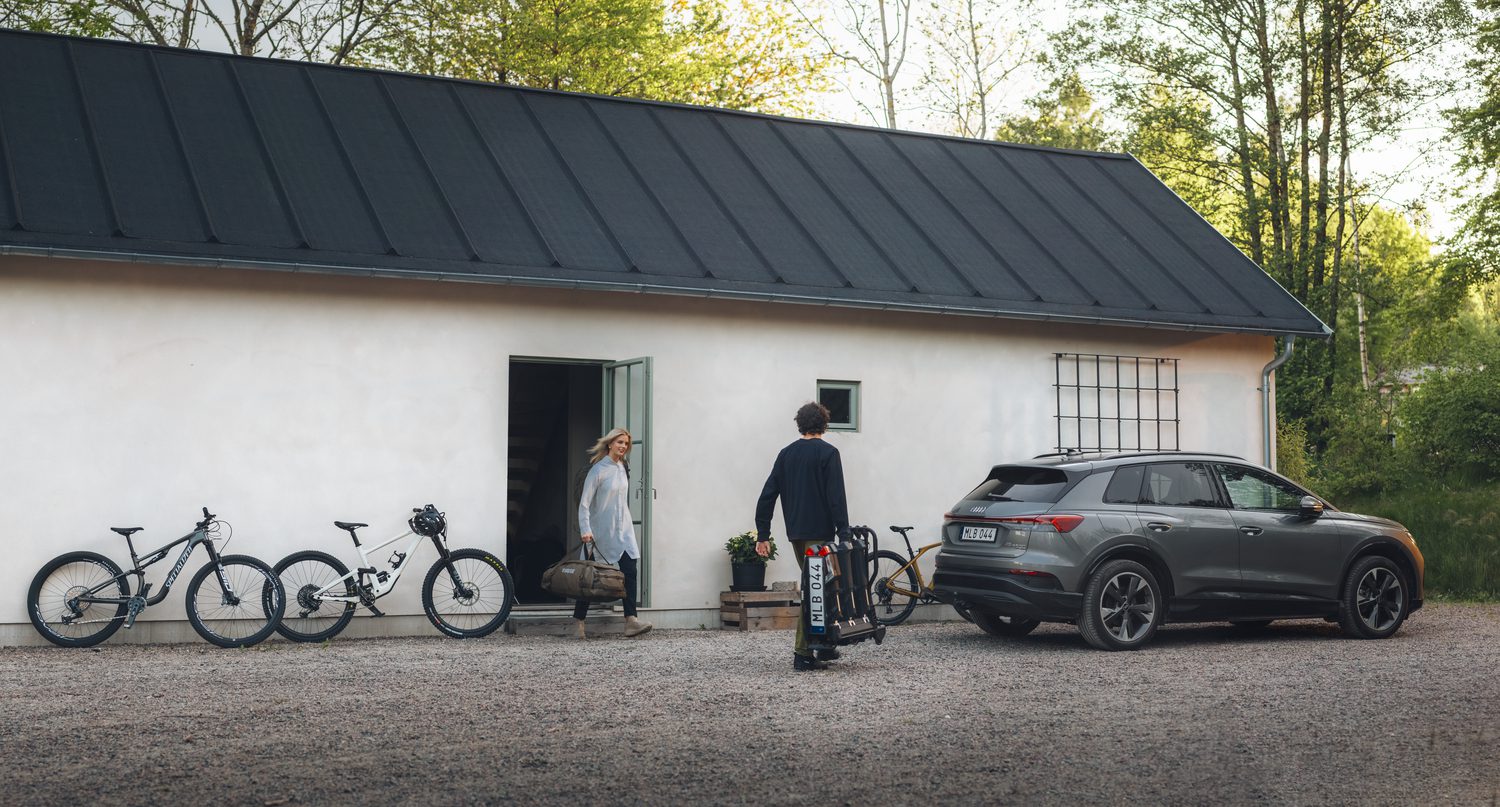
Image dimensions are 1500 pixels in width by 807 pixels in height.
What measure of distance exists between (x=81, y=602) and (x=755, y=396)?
5923mm

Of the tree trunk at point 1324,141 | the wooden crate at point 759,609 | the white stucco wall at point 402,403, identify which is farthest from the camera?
the tree trunk at point 1324,141

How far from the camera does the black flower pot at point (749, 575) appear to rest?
12.9 meters

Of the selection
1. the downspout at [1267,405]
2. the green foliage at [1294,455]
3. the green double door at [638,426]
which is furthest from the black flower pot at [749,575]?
the green foliage at [1294,455]

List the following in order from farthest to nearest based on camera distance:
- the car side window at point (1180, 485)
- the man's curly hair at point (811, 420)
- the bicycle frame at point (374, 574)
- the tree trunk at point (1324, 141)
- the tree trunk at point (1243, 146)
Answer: the tree trunk at point (1243, 146)
the tree trunk at point (1324, 141)
the bicycle frame at point (374, 574)
the car side window at point (1180, 485)
the man's curly hair at point (811, 420)

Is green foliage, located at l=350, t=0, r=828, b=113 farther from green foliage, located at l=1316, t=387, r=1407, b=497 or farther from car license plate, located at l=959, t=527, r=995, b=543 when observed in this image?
car license plate, located at l=959, t=527, r=995, b=543

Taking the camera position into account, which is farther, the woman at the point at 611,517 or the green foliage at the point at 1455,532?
the green foliage at the point at 1455,532

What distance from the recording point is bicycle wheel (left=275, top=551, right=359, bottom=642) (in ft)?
37.1

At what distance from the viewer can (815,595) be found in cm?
942

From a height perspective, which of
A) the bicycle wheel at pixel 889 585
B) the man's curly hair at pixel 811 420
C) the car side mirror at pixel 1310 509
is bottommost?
the bicycle wheel at pixel 889 585

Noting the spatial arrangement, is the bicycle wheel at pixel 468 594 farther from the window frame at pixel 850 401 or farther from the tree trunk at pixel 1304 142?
the tree trunk at pixel 1304 142

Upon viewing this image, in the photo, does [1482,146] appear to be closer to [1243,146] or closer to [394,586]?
[1243,146]

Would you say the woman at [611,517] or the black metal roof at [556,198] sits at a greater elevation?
the black metal roof at [556,198]

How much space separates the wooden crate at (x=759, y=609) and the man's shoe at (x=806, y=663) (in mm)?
3096

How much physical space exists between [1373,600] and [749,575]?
526 cm
